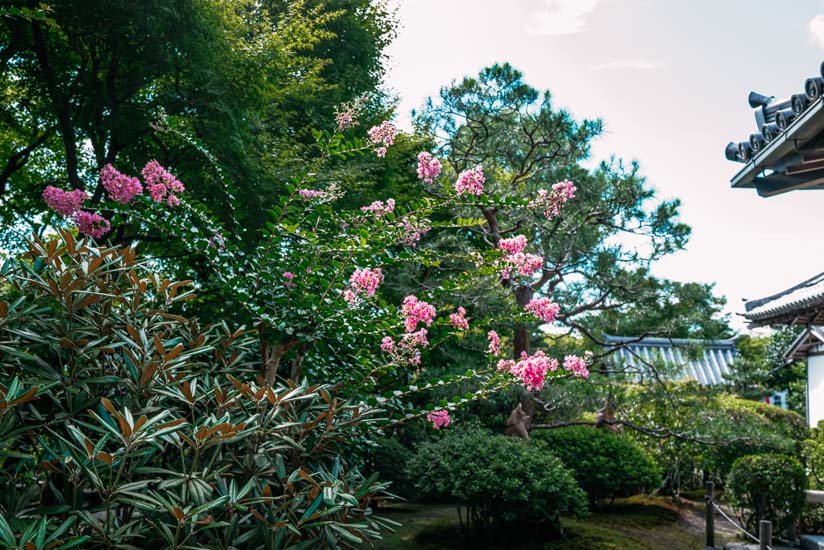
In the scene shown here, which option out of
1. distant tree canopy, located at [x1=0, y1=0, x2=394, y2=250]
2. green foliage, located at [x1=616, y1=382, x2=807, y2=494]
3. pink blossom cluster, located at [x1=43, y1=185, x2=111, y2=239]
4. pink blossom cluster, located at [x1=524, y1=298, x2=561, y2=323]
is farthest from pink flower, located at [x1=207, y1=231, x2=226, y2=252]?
green foliage, located at [x1=616, y1=382, x2=807, y2=494]

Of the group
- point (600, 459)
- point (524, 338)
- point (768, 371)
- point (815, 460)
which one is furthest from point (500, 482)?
point (768, 371)

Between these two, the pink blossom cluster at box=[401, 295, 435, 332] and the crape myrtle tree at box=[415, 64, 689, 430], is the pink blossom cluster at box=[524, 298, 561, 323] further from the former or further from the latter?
the crape myrtle tree at box=[415, 64, 689, 430]

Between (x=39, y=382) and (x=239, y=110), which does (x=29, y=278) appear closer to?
(x=39, y=382)

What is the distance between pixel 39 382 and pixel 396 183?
10082mm

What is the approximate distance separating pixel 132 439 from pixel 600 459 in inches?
318

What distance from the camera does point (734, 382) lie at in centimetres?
1612

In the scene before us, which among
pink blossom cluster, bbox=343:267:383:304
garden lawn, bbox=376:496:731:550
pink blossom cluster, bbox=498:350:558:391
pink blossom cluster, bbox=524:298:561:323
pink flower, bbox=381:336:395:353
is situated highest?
pink blossom cluster, bbox=524:298:561:323

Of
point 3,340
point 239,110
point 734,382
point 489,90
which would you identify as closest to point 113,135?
point 239,110

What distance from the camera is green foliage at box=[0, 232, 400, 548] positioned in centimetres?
172

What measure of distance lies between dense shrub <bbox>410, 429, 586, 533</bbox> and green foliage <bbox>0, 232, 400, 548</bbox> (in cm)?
370

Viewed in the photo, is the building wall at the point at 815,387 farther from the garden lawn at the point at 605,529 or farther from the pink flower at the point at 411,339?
the pink flower at the point at 411,339

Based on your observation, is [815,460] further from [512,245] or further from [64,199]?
[64,199]

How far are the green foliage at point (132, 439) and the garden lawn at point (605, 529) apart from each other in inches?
169

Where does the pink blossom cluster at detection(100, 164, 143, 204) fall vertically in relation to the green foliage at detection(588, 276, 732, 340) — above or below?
below
